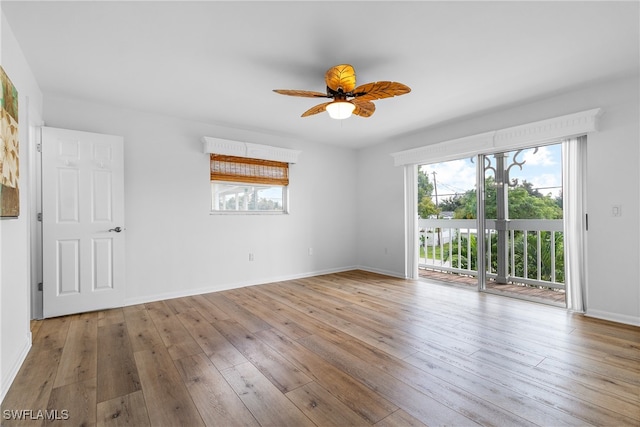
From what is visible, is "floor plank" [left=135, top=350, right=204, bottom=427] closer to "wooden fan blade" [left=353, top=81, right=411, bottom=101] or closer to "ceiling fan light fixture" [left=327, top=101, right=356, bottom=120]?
"ceiling fan light fixture" [left=327, top=101, right=356, bottom=120]

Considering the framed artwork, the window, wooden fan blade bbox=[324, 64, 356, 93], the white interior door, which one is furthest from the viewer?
the window

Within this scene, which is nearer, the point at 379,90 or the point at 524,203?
the point at 379,90

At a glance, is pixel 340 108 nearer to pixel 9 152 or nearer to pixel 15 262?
pixel 9 152

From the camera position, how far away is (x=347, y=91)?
256cm

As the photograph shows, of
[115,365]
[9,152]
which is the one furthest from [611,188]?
[9,152]

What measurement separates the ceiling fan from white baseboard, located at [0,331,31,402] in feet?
8.61

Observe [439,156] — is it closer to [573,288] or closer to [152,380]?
[573,288]

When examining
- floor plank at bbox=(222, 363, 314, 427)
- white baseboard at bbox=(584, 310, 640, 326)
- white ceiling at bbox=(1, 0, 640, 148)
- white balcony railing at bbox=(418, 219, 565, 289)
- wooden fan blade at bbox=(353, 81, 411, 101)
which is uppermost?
white ceiling at bbox=(1, 0, 640, 148)

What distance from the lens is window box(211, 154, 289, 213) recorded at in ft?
14.1

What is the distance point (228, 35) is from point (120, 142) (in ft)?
7.00

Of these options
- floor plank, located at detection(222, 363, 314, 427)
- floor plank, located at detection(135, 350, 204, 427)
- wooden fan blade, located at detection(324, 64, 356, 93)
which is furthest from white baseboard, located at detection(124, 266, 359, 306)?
wooden fan blade, located at detection(324, 64, 356, 93)

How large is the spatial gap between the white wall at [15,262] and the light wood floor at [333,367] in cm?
14

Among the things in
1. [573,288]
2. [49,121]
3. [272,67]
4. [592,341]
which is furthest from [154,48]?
[573,288]

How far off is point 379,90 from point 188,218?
9.72ft
